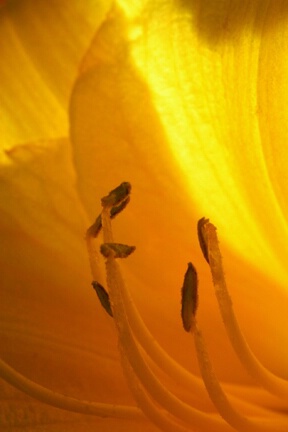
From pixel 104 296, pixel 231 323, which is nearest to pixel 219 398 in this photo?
pixel 231 323

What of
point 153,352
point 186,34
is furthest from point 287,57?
point 153,352

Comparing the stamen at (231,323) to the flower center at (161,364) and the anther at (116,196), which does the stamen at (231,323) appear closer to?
the flower center at (161,364)

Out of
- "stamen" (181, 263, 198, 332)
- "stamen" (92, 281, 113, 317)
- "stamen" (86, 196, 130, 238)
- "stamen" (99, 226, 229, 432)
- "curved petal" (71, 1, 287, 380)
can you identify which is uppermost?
"curved petal" (71, 1, 287, 380)

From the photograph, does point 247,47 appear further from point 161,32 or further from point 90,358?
point 90,358

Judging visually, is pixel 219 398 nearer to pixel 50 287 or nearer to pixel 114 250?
pixel 114 250

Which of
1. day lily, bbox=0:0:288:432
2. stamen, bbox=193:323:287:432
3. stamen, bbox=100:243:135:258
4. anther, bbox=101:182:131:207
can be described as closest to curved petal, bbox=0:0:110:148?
day lily, bbox=0:0:288:432

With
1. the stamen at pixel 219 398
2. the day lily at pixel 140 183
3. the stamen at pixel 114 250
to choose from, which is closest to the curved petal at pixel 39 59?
the day lily at pixel 140 183

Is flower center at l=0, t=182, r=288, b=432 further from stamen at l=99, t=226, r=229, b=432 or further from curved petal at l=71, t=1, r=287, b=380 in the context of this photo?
curved petal at l=71, t=1, r=287, b=380
